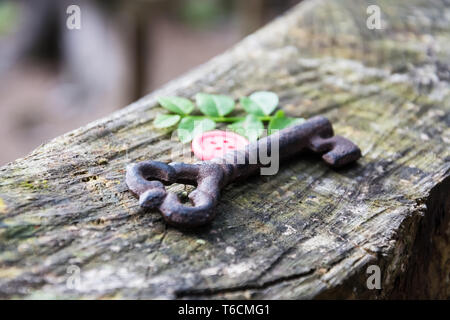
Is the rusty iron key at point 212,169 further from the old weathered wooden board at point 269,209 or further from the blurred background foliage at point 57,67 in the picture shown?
the blurred background foliage at point 57,67

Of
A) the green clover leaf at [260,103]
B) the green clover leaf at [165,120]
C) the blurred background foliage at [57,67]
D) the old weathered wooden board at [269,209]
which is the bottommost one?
the old weathered wooden board at [269,209]

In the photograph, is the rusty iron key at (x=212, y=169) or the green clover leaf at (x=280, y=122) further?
the green clover leaf at (x=280, y=122)

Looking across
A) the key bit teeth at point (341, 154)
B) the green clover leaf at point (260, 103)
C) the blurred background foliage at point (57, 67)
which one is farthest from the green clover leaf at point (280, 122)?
the blurred background foliage at point (57, 67)

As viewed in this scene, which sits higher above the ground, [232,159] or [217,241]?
[232,159]

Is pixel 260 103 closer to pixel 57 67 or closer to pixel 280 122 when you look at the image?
pixel 280 122

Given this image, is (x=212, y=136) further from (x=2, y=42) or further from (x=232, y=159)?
(x=2, y=42)

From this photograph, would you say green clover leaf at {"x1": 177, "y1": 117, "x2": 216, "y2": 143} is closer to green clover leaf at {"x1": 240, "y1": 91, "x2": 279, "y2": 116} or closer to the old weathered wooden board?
the old weathered wooden board
